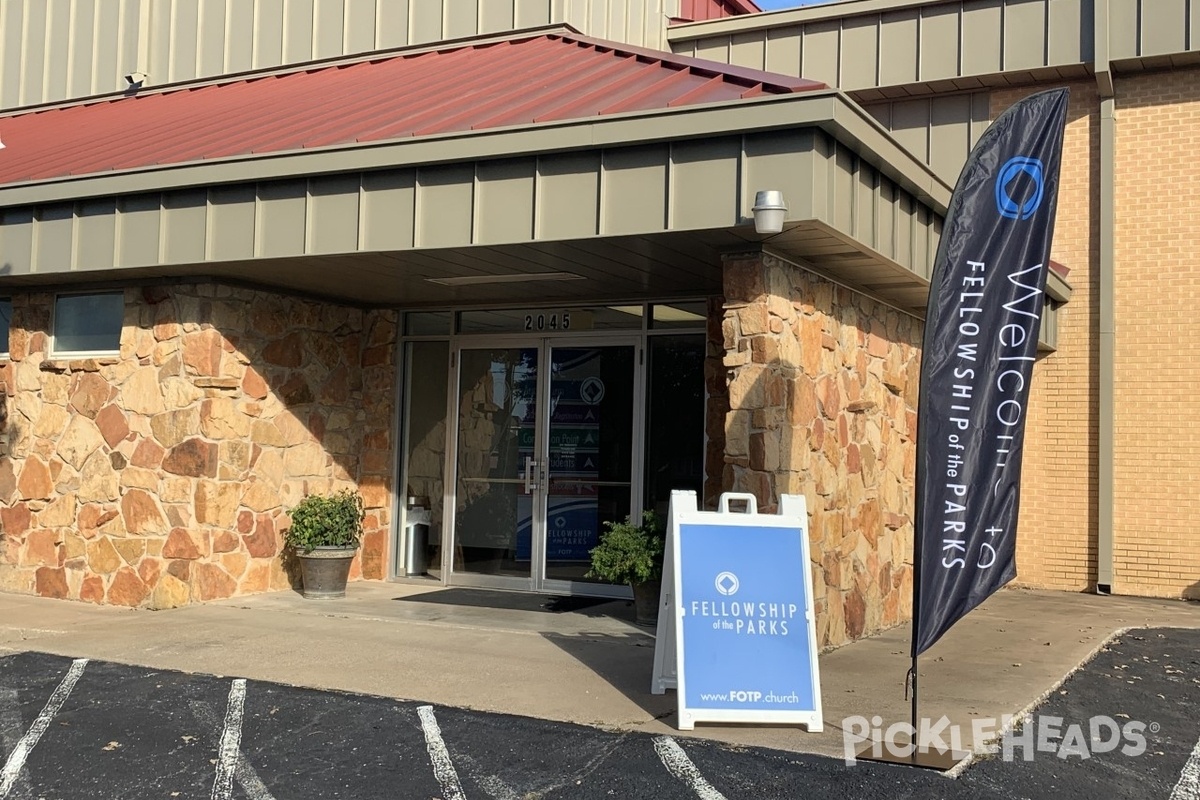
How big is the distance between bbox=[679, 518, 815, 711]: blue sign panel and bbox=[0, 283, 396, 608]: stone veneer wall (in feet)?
17.2

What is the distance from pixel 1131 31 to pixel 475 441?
7907mm

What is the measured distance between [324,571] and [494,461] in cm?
196

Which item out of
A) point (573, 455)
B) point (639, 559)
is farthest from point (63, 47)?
point (639, 559)

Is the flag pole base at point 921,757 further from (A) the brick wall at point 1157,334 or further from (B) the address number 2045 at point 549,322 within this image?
(A) the brick wall at point 1157,334

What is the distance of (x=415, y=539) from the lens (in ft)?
38.3

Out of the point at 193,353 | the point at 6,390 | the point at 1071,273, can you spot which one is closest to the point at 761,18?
the point at 1071,273

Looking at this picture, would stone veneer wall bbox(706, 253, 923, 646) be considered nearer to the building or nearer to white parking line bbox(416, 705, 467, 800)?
the building

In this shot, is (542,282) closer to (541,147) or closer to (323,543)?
(541,147)

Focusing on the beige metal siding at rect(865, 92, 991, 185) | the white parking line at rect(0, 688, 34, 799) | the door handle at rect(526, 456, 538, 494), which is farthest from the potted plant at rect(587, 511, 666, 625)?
the beige metal siding at rect(865, 92, 991, 185)

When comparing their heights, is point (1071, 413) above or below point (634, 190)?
below

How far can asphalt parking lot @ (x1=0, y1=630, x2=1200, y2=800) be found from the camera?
5.00m

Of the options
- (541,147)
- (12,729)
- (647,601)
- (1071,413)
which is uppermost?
(541,147)

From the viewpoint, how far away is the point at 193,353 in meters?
9.78

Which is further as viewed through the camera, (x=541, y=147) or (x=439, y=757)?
(x=541, y=147)
